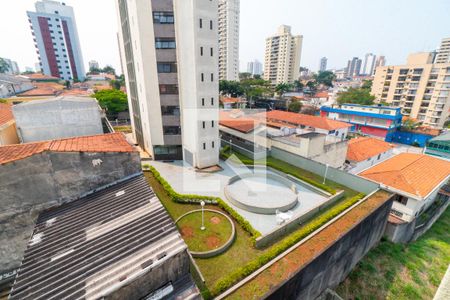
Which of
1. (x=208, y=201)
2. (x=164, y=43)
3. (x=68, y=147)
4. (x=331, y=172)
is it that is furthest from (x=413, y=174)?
(x=68, y=147)

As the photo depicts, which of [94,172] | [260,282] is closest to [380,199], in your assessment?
[260,282]

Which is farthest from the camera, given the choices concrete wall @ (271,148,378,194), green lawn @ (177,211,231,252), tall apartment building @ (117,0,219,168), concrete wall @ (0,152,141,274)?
tall apartment building @ (117,0,219,168)

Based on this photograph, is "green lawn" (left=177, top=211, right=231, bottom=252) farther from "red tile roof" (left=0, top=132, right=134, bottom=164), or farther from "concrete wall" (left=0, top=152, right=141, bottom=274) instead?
"red tile roof" (left=0, top=132, right=134, bottom=164)

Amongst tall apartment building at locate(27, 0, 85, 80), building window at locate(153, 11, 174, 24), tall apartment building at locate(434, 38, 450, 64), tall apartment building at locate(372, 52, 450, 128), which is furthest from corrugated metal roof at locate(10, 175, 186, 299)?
tall apartment building at locate(434, 38, 450, 64)

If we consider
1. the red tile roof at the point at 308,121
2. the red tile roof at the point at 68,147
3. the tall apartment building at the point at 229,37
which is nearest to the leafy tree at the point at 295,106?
the red tile roof at the point at 308,121

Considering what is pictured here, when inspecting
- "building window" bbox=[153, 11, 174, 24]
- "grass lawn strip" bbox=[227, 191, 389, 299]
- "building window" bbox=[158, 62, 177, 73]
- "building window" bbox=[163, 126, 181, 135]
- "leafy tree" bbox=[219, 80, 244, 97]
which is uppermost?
"building window" bbox=[153, 11, 174, 24]

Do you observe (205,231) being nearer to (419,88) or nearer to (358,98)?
(358,98)

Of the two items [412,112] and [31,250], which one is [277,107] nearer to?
[412,112]
